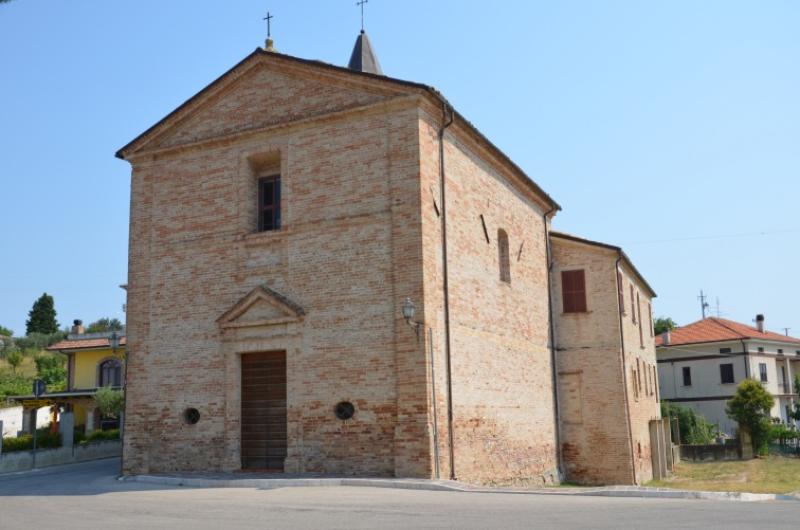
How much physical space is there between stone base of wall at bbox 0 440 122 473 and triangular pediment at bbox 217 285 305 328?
865 centimetres

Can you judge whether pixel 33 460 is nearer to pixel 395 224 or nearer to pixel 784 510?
pixel 395 224

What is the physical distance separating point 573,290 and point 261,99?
1197 centimetres

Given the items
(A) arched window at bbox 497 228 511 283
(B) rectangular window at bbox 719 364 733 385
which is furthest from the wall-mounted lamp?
(B) rectangular window at bbox 719 364 733 385

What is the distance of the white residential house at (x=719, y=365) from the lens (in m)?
47.1

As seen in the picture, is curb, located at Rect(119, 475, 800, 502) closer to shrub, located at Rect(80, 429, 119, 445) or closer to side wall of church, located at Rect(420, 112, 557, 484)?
side wall of church, located at Rect(420, 112, 557, 484)

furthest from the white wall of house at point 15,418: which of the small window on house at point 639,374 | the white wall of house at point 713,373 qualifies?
the white wall of house at point 713,373

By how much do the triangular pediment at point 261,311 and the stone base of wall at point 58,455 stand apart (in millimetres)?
8647

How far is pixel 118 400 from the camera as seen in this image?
3158cm

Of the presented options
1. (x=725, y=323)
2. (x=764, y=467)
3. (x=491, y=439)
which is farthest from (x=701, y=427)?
(x=491, y=439)

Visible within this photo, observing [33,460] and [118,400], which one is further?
[118,400]

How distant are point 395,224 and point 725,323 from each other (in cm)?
4253

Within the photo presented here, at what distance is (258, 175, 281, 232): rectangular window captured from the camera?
56.3 ft

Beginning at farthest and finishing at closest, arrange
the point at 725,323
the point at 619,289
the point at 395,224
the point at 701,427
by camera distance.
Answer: the point at 725,323 < the point at 701,427 < the point at 619,289 < the point at 395,224

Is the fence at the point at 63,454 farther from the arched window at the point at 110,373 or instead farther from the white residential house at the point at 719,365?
the white residential house at the point at 719,365
